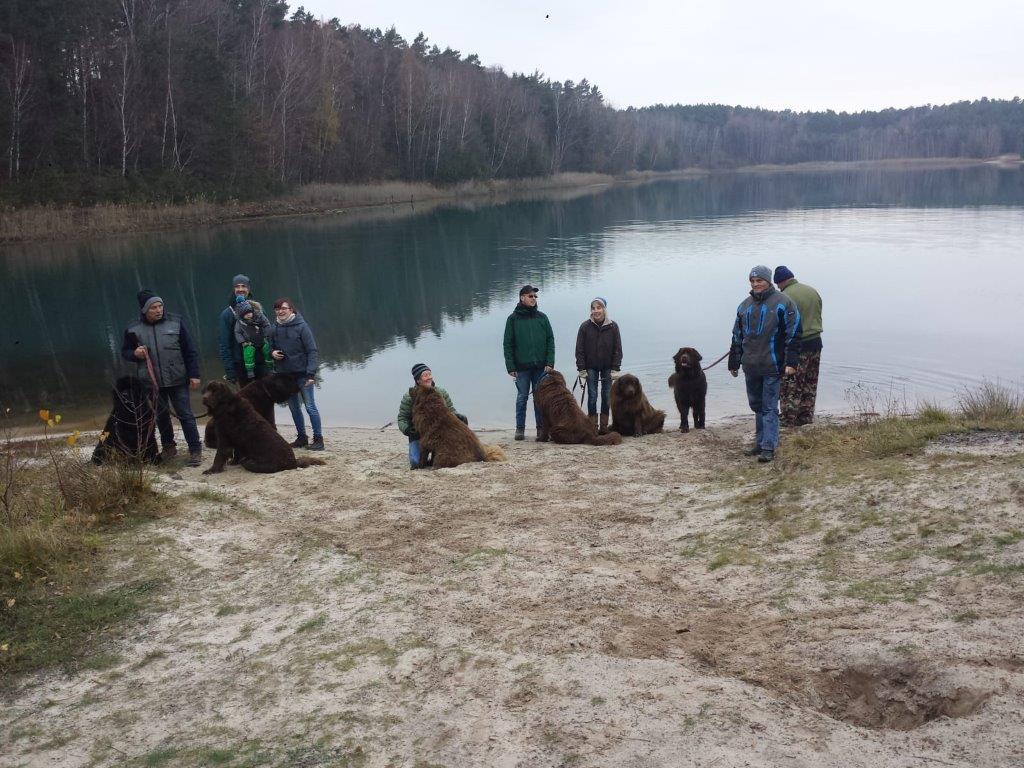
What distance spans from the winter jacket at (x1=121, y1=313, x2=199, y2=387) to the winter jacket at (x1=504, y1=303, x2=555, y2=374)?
11.6 feet

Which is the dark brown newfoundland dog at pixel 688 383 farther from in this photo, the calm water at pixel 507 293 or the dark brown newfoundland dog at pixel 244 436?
the dark brown newfoundland dog at pixel 244 436

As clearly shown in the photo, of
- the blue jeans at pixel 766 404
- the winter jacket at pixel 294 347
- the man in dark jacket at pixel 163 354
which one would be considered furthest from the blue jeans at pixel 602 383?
the man in dark jacket at pixel 163 354

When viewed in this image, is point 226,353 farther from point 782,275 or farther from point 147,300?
point 782,275

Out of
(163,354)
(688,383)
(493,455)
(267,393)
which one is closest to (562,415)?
(493,455)

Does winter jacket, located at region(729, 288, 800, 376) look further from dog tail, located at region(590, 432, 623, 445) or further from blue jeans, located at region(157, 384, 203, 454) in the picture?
blue jeans, located at region(157, 384, 203, 454)

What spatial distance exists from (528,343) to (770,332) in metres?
3.12

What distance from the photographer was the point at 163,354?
339 inches

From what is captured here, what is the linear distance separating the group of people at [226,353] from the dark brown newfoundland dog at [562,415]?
2.73m

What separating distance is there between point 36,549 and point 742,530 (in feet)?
15.5

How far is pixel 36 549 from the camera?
17.9 feet

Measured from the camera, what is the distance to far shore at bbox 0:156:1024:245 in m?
36.6

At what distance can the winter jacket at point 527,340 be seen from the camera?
9.83 m

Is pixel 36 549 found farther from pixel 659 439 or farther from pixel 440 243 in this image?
pixel 440 243

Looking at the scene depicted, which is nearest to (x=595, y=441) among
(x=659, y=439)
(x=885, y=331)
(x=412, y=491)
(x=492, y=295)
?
(x=659, y=439)
